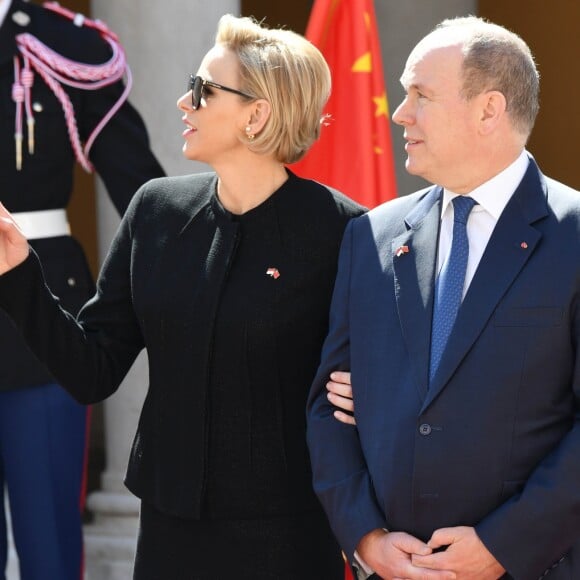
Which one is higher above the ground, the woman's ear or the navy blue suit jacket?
the woman's ear

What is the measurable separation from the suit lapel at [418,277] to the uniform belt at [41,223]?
132 centimetres

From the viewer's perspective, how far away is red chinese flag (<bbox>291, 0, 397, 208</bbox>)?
3.81 meters

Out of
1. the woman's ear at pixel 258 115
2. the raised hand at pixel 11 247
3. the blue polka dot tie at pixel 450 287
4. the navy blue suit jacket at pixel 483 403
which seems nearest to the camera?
the navy blue suit jacket at pixel 483 403

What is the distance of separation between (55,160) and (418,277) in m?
1.43

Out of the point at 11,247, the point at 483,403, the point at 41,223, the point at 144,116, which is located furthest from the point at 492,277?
the point at 144,116

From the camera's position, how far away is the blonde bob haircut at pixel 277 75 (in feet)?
9.36

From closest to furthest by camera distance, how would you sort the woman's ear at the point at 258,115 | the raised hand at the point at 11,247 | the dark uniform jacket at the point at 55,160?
the raised hand at the point at 11,247, the woman's ear at the point at 258,115, the dark uniform jacket at the point at 55,160

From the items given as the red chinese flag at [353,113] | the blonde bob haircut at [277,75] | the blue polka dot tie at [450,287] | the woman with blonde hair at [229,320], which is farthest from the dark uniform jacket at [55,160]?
the blue polka dot tie at [450,287]

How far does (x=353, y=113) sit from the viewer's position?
385 cm

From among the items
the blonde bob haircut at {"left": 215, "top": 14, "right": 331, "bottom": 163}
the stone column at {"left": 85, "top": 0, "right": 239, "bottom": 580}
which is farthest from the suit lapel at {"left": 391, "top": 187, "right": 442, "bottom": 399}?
the stone column at {"left": 85, "top": 0, "right": 239, "bottom": 580}

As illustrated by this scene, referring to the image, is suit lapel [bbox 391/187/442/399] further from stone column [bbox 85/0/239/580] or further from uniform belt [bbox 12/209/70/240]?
stone column [bbox 85/0/239/580]

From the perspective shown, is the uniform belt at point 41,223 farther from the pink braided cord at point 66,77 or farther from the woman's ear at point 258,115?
the woman's ear at point 258,115

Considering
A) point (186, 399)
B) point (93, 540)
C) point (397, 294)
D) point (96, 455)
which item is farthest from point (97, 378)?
point (96, 455)

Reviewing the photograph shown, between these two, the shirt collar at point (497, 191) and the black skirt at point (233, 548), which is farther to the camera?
the black skirt at point (233, 548)
